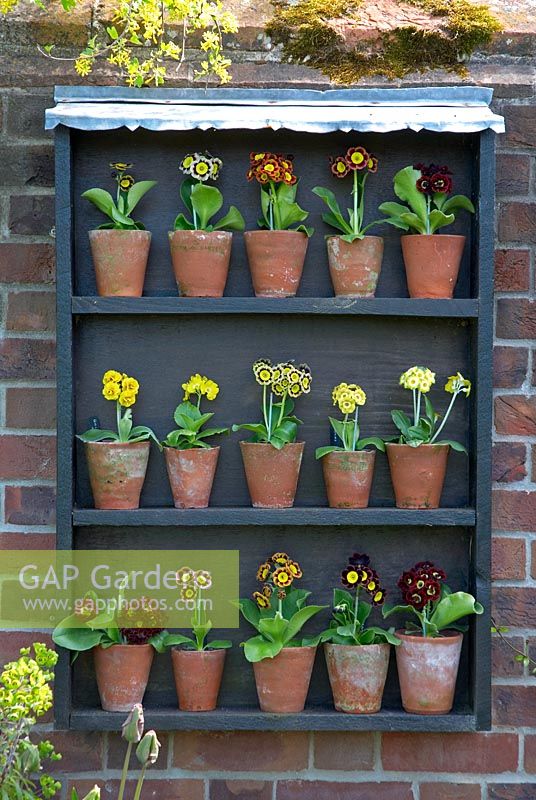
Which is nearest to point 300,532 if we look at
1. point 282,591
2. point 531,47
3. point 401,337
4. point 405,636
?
point 282,591

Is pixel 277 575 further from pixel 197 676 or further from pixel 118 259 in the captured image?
pixel 118 259

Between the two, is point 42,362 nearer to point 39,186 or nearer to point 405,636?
point 39,186

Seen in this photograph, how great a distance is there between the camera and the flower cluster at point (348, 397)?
5.83ft

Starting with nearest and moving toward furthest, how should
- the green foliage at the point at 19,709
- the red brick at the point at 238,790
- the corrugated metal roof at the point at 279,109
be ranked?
1. the green foliage at the point at 19,709
2. the corrugated metal roof at the point at 279,109
3. the red brick at the point at 238,790

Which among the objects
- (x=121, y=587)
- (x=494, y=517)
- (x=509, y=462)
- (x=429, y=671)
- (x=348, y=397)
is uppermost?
(x=348, y=397)

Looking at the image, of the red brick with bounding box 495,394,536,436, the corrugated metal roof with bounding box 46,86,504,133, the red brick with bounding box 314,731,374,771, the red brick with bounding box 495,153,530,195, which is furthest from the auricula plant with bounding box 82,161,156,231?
the red brick with bounding box 314,731,374,771

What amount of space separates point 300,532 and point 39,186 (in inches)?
32.6

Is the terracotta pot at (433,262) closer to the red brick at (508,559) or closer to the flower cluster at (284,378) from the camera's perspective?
the flower cluster at (284,378)

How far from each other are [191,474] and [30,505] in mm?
346

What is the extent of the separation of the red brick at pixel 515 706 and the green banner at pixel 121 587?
534 mm

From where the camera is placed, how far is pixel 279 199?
180 cm

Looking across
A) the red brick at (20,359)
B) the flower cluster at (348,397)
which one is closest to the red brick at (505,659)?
the flower cluster at (348,397)

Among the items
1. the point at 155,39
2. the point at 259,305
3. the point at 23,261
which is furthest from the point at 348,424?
the point at 155,39

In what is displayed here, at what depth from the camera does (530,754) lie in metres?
1.90
